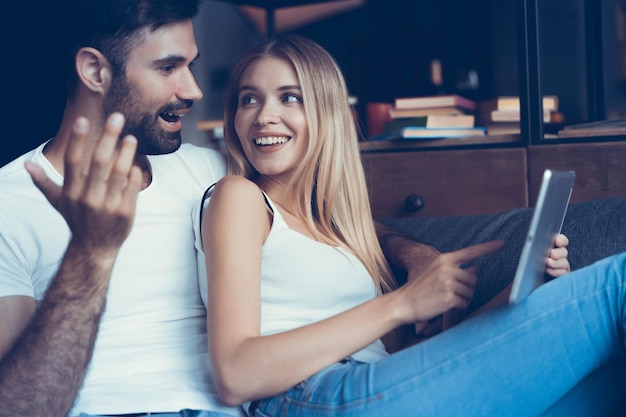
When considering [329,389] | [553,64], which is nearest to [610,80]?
[553,64]

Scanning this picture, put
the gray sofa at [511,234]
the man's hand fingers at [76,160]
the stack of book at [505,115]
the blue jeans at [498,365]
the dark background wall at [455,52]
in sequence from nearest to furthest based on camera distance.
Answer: the man's hand fingers at [76,160] < the blue jeans at [498,365] < the gray sofa at [511,234] < the stack of book at [505,115] < the dark background wall at [455,52]

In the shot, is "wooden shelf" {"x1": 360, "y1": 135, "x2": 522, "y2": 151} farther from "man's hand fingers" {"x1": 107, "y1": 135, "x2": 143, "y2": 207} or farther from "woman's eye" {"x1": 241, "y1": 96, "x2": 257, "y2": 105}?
"man's hand fingers" {"x1": 107, "y1": 135, "x2": 143, "y2": 207}

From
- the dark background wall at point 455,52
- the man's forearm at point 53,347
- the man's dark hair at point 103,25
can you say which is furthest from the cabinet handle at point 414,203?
the dark background wall at point 455,52

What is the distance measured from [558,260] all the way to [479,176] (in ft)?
1.52

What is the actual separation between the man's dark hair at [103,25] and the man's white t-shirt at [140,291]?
0.22 meters

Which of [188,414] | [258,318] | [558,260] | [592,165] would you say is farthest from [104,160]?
[592,165]

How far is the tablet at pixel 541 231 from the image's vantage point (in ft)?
2.89

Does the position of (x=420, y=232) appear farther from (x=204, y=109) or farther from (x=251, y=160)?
(x=204, y=109)

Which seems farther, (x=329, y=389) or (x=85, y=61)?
(x=85, y=61)

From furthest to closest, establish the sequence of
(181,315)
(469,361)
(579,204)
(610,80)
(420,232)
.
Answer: (610,80), (420,232), (579,204), (181,315), (469,361)

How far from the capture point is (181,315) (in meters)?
1.22

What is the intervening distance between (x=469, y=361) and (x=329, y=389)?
0.63 ft

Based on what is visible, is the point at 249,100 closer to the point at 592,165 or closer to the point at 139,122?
the point at 139,122

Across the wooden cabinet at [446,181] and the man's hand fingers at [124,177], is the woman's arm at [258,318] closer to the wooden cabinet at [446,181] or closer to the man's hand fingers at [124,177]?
the man's hand fingers at [124,177]
